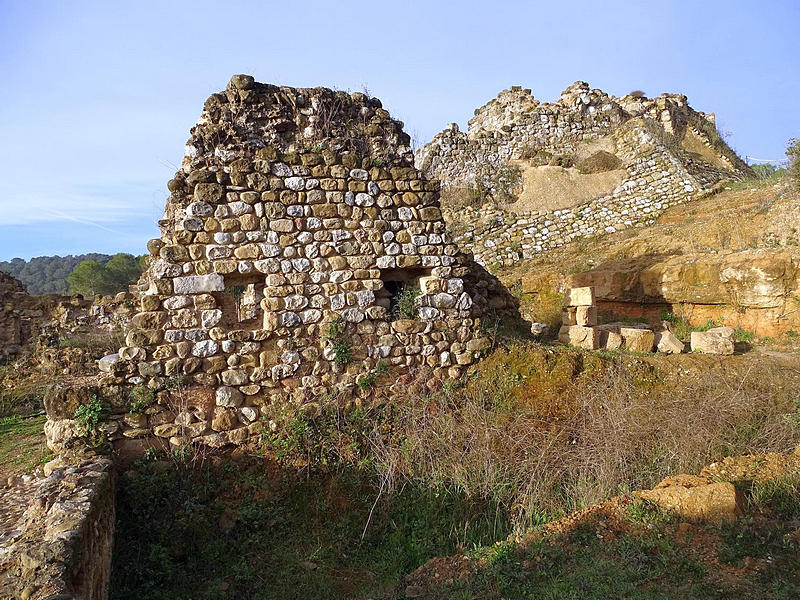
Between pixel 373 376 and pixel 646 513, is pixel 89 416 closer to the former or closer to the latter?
pixel 373 376

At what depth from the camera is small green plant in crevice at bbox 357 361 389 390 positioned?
5605 mm

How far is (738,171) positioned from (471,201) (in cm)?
1098

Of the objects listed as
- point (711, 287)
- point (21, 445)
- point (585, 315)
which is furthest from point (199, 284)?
point (711, 287)

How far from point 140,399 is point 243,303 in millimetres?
1351

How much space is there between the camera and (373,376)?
567 centimetres

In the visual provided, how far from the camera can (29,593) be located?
102 inches

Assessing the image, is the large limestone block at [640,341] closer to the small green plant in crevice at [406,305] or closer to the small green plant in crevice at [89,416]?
the small green plant in crevice at [406,305]

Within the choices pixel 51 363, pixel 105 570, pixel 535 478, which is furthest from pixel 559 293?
pixel 51 363

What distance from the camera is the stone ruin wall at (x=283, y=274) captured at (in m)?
5.07

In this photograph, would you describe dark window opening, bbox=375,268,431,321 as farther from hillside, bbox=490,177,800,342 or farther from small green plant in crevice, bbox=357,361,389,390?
hillside, bbox=490,177,800,342

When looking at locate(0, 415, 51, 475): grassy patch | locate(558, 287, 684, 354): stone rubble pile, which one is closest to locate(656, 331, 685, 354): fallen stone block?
locate(558, 287, 684, 354): stone rubble pile

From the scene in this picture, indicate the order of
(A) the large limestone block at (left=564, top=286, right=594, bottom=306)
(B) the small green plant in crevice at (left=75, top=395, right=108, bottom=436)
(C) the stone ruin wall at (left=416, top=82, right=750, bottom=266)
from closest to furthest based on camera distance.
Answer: (B) the small green plant in crevice at (left=75, top=395, right=108, bottom=436), (A) the large limestone block at (left=564, top=286, right=594, bottom=306), (C) the stone ruin wall at (left=416, top=82, right=750, bottom=266)

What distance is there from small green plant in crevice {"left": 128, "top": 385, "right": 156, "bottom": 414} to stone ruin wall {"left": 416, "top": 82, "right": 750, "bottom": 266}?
43.8 ft

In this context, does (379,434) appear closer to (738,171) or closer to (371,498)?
(371,498)
